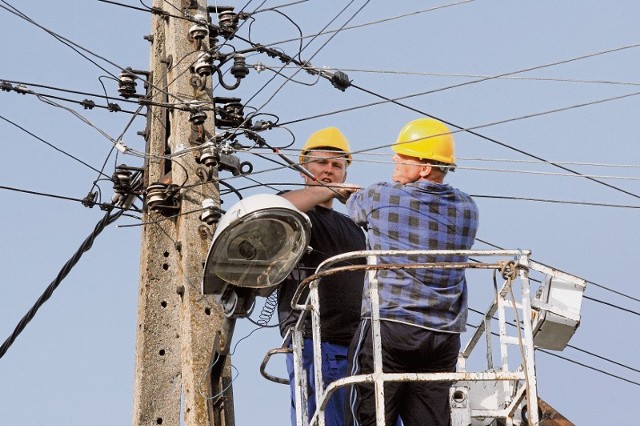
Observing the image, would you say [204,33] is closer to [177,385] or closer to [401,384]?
[177,385]

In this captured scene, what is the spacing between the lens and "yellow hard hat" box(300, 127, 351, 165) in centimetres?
1186

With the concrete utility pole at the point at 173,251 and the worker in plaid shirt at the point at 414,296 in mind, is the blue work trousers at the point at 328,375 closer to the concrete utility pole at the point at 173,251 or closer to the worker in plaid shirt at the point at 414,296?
the concrete utility pole at the point at 173,251

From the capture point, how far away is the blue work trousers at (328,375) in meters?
10.6

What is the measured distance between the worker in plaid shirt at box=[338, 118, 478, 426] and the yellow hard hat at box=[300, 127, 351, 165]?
189 centimetres

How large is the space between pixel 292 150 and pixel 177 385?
78.7 inches

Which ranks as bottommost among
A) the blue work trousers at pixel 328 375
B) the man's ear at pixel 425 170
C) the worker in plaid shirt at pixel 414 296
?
the blue work trousers at pixel 328 375

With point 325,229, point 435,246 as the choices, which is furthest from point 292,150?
point 435,246

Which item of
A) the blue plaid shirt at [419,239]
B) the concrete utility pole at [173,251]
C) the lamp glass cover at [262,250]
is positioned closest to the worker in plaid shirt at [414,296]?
the blue plaid shirt at [419,239]

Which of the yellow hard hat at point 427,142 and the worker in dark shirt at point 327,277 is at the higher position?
the yellow hard hat at point 427,142

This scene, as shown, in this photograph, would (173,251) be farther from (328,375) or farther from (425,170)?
(425,170)

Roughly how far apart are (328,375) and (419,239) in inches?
61.2

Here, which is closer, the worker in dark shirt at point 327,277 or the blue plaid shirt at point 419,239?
the blue plaid shirt at point 419,239

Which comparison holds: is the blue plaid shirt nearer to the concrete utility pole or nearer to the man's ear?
the man's ear

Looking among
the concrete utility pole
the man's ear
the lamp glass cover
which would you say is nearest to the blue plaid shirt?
the man's ear
